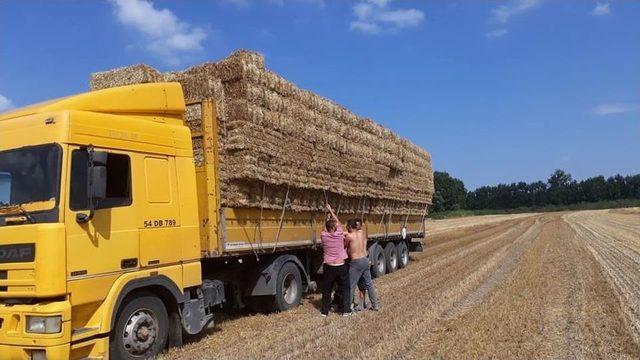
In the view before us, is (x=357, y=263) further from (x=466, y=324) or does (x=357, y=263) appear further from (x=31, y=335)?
(x=31, y=335)

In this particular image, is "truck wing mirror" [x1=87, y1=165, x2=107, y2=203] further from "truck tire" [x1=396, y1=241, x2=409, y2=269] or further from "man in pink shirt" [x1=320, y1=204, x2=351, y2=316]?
"truck tire" [x1=396, y1=241, x2=409, y2=269]

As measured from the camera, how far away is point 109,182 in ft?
22.3

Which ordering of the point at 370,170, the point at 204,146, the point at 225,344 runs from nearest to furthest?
the point at 225,344 < the point at 204,146 < the point at 370,170

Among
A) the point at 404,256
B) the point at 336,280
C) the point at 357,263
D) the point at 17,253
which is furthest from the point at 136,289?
the point at 404,256

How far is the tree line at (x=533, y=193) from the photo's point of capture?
6053 inches

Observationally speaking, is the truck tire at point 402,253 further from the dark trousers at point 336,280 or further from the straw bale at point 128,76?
the straw bale at point 128,76

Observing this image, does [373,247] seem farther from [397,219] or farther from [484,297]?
[484,297]

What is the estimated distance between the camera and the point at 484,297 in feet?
35.4

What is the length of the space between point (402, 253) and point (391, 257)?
1.35m

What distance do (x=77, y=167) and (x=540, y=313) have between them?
709cm

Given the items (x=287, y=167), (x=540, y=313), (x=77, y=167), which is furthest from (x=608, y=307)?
(x=77, y=167)

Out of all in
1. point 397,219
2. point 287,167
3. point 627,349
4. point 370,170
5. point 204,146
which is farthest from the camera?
point 397,219

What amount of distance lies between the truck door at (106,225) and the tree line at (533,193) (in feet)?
459

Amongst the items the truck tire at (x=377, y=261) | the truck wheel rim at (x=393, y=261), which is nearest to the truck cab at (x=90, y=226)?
A: the truck tire at (x=377, y=261)
